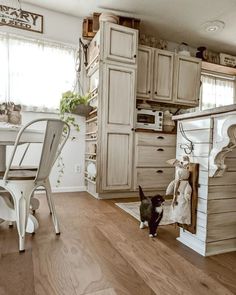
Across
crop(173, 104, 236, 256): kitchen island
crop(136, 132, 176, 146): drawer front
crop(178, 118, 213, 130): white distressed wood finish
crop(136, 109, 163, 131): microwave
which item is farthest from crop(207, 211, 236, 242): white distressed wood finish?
crop(136, 109, 163, 131): microwave

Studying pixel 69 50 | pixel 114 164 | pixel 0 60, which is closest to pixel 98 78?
pixel 69 50

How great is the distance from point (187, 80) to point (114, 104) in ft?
4.72

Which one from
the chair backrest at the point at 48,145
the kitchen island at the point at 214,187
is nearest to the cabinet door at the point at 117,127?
the chair backrest at the point at 48,145

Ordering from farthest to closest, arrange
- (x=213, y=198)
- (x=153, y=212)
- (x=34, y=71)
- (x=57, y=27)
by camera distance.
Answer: (x=57, y=27) → (x=34, y=71) → (x=153, y=212) → (x=213, y=198)

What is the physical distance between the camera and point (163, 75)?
3.29m

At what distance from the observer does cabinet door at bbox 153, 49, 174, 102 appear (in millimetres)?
3225

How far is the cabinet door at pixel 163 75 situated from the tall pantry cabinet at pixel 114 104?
501mm

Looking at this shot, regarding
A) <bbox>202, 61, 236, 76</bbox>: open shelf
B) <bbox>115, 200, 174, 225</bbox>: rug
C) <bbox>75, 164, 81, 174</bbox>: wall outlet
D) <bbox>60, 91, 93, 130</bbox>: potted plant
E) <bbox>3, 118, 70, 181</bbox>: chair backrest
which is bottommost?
<bbox>115, 200, 174, 225</bbox>: rug

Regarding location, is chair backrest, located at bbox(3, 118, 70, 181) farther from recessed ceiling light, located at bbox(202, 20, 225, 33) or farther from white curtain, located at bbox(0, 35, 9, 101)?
recessed ceiling light, located at bbox(202, 20, 225, 33)

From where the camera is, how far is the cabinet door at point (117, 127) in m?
2.73

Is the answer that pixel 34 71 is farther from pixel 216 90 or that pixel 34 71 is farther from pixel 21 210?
pixel 216 90

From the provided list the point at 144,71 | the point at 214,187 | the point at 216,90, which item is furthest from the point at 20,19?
the point at 216,90

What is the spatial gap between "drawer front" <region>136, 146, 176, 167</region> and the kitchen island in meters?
1.48

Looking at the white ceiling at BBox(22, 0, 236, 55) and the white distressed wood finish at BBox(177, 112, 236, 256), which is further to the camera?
the white ceiling at BBox(22, 0, 236, 55)
